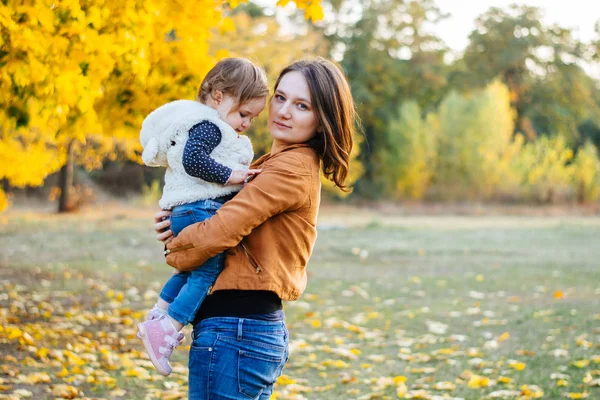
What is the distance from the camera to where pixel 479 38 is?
158 ft

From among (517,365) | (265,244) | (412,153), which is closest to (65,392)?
(265,244)

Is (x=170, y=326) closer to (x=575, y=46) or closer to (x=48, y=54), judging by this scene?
(x=48, y=54)

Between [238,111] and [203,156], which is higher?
[238,111]

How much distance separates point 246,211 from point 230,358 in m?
0.48

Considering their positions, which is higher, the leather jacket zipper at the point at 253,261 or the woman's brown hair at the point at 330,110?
the woman's brown hair at the point at 330,110

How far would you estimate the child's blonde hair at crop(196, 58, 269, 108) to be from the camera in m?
2.72

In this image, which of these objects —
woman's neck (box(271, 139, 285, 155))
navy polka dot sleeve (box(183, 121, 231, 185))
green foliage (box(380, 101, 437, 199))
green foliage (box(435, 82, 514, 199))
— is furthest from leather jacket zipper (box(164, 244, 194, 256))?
green foliage (box(380, 101, 437, 199))

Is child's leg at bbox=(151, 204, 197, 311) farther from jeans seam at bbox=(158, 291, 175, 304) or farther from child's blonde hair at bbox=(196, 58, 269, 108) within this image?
child's blonde hair at bbox=(196, 58, 269, 108)

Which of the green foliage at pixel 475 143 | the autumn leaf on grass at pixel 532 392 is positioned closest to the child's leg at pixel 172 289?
the autumn leaf on grass at pixel 532 392

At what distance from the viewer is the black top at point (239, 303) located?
2.47 meters

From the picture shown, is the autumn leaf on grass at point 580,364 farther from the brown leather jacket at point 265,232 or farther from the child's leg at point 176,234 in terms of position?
the child's leg at point 176,234

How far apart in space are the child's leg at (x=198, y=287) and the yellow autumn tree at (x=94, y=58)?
2.52 metres

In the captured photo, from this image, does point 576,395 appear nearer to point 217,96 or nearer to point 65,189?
point 217,96

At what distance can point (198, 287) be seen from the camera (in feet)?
8.25
